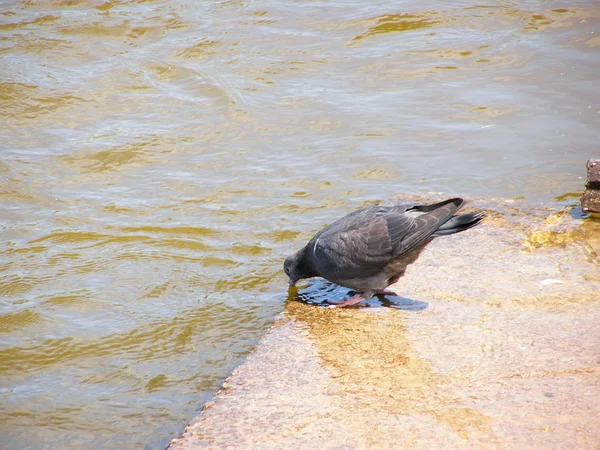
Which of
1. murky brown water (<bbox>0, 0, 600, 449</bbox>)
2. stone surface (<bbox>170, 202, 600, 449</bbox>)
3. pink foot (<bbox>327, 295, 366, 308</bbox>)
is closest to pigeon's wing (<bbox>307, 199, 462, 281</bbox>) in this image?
pink foot (<bbox>327, 295, 366, 308</bbox>)

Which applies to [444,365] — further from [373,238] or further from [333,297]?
[333,297]

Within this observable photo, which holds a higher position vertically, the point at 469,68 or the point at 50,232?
the point at 469,68

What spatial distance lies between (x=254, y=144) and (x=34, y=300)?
3486 millimetres

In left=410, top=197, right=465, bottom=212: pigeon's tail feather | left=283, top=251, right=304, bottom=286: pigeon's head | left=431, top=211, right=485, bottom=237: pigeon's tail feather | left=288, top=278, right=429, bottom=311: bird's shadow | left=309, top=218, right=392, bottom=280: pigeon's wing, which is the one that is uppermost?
left=410, top=197, right=465, bottom=212: pigeon's tail feather

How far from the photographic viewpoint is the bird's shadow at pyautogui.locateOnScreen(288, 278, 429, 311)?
4.61 m

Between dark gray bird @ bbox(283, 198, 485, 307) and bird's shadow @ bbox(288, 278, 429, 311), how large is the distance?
3.1 inches

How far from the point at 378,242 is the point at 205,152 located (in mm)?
3743

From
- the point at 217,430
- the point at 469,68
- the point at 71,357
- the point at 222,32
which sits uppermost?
the point at 222,32

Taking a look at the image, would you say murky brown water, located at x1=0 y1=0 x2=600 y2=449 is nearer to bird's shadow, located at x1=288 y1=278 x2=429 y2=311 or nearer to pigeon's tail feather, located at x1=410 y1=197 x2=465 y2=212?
bird's shadow, located at x1=288 y1=278 x2=429 y2=311

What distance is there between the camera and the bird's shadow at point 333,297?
181 inches

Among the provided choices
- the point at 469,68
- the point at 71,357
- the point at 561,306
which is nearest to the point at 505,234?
the point at 561,306

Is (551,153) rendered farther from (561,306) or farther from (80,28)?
(80,28)

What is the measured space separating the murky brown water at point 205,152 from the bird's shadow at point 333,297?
0.22 meters

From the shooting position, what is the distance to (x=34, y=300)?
17.9 feet
